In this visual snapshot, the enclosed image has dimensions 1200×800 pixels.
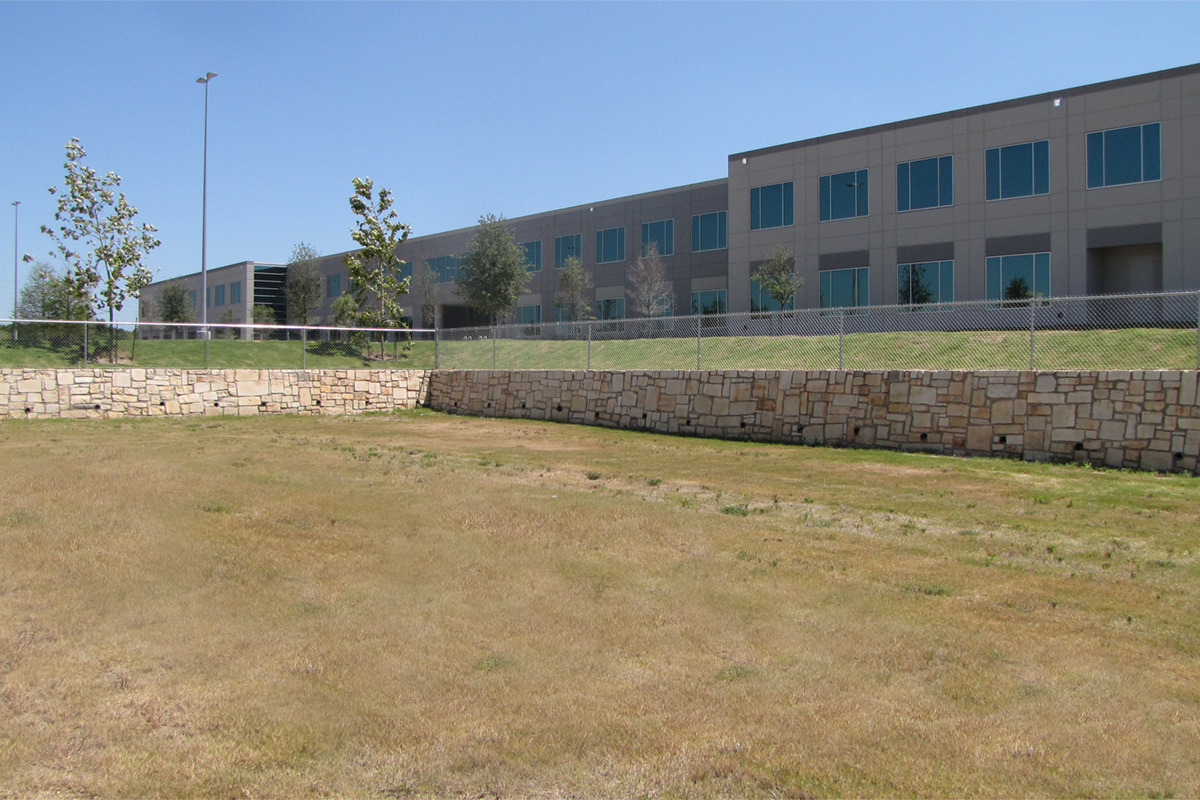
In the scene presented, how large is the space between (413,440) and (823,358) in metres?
8.98

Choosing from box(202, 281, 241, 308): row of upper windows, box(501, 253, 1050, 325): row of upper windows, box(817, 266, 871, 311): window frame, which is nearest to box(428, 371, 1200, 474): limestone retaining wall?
box(501, 253, 1050, 325): row of upper windows

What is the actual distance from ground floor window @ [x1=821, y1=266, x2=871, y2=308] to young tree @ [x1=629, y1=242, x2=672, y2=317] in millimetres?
9026

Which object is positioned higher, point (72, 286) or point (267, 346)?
point (72, 286)

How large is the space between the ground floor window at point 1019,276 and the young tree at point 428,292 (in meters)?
36.0

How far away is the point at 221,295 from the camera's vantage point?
7875cm

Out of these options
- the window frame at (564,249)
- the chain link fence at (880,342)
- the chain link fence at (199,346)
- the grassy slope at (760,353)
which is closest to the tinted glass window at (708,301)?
the window frame at (564,249)

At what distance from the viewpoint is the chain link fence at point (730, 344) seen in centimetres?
1730

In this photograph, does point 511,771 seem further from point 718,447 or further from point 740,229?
point 740,229

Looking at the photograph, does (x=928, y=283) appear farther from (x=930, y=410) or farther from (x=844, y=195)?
(x=930, y=410)

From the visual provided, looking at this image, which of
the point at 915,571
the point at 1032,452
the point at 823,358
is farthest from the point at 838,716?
the point at 823,358

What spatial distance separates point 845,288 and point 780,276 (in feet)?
9.38

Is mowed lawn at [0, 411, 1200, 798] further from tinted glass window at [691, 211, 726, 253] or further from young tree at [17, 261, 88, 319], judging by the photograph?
tinted glass window at [691, 211, 726, 253]

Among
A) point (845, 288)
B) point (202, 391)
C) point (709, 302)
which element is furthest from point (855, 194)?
point (202, 391)

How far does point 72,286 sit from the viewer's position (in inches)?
1330
